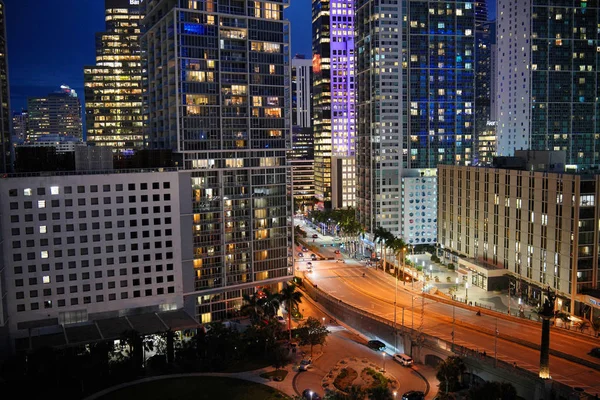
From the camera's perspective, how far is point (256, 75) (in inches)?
5276

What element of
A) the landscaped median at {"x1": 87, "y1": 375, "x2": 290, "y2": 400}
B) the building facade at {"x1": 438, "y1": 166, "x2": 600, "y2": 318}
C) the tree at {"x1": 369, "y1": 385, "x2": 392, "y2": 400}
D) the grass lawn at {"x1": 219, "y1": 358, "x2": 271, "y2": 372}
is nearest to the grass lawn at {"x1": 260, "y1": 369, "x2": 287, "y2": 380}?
the landscaped median at {"x1": 87, "y1": 375, "x2": 290, "y2": 400}

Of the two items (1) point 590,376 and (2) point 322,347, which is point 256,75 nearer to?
(2) point 322,347

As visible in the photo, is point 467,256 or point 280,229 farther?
point 467,256

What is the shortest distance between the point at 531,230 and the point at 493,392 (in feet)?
208

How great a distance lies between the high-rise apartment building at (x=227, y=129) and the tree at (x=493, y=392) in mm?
66941

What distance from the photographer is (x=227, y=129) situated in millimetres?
131500

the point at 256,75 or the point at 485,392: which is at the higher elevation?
the point at 256,75

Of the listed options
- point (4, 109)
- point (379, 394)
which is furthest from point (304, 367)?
point (4, 109)

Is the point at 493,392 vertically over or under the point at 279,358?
over

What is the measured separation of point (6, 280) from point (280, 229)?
→ 60106 mm

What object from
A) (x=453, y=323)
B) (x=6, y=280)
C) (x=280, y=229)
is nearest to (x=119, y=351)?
(x=6, y=280)

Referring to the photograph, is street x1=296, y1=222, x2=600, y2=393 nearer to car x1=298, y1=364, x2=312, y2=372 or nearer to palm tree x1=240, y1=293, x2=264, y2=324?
car x1=298, y1=364, x2=312, y2=372

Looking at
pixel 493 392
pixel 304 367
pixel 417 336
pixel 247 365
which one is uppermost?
pixel 493 392

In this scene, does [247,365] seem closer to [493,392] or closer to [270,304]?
[270,304]
